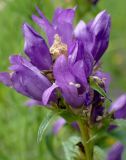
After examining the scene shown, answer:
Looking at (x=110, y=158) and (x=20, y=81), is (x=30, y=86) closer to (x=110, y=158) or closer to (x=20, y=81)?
(x=20, y=81)

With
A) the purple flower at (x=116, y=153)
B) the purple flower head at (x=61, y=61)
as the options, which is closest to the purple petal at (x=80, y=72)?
the purple flower head at (x=61, y=61)

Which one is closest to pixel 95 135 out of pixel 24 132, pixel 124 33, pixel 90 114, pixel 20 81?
pixel 90 114

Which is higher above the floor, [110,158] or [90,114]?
[90,114]

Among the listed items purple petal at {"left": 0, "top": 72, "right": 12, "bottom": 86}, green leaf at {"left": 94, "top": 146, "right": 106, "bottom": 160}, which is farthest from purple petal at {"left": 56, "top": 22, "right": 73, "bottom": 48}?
→ green leaf at {"left": 94, "top": 146, "right": 106, "bottom": 160}

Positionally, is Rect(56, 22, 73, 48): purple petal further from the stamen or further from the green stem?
the green stem

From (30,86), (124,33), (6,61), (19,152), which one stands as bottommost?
(124,33)
